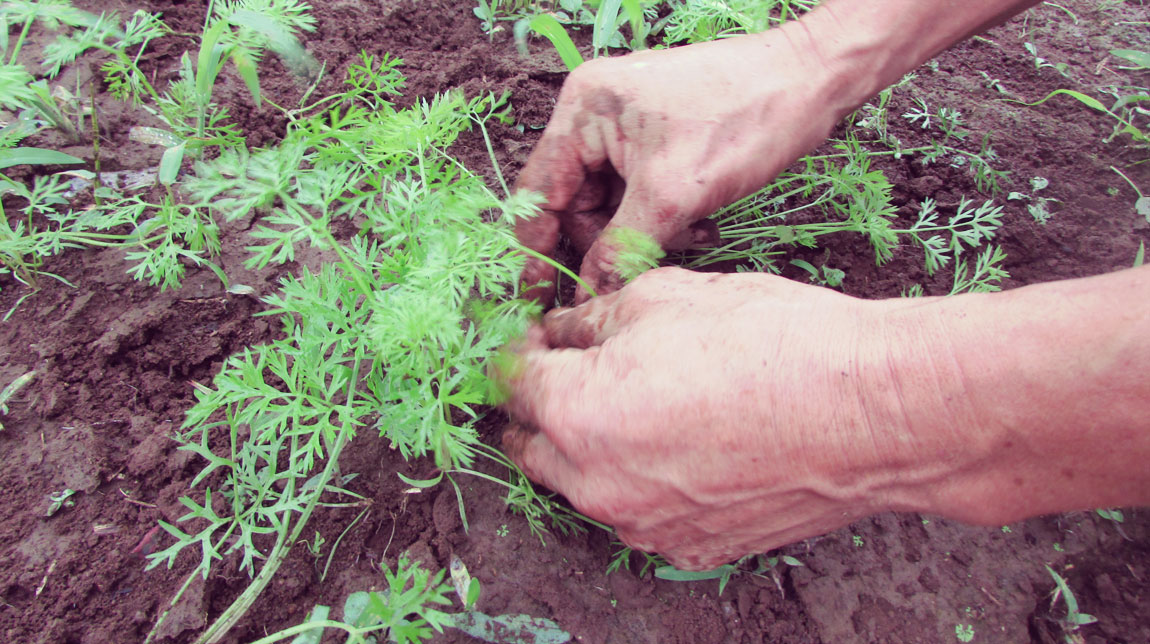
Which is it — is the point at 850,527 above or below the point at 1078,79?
below

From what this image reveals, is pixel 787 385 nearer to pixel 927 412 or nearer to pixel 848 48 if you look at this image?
pixel 927 412

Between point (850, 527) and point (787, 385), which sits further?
point (850, 527)

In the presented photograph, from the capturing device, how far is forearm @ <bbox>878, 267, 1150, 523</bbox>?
821 mm

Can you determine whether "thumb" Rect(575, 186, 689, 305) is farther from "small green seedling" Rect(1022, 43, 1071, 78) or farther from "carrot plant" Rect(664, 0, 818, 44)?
"small green seedling" Rect(1022, 43, 1071, 78)

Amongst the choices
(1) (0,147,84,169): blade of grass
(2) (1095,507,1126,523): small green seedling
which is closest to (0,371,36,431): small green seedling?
(1) (0,147,84,169): blade of grass

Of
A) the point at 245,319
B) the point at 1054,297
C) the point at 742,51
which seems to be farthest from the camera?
the point at 245,319

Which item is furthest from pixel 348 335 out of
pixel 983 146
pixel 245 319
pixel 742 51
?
pixel 983 146

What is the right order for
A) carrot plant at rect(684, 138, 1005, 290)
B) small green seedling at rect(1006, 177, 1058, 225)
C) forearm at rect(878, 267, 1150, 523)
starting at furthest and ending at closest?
small green seedling at rect(1006, 177, 1058, 225) < carrot plant at rect(684, 138, 1005, 290) < forearm at rect(878, 267, 1150, 523)

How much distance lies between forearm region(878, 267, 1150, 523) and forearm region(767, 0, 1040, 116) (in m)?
0.64

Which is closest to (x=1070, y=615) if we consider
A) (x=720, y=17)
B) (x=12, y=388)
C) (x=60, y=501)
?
(x=720, y=17)

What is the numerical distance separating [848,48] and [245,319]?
1479 mm

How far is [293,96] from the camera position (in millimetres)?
1837

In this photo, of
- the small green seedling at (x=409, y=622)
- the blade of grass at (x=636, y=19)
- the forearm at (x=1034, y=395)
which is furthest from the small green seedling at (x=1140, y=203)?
the small green seedling at (x=409, y=622)

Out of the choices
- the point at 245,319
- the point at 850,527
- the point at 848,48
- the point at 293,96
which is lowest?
the point at 850,527
